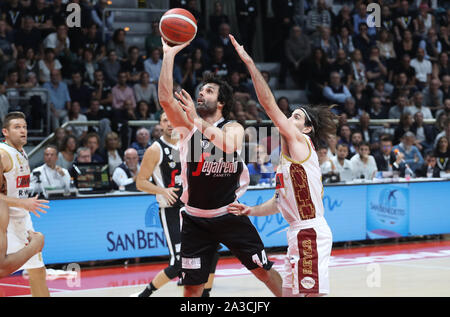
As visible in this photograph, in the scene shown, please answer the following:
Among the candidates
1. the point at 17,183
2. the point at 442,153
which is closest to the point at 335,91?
the point at 442,153

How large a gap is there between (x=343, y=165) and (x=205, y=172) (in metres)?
6.41

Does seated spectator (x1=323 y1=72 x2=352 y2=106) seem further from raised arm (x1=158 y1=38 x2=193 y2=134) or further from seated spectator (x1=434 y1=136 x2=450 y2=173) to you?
raised arm (x1=158 y1=38 x2=193 y2=134)

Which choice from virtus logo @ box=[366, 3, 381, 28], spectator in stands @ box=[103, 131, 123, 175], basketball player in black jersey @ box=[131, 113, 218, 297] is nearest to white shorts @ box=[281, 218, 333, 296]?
basketball player in black jersey @ box=[131, 113, 218, 297]

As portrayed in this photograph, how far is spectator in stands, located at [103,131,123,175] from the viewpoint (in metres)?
11.5

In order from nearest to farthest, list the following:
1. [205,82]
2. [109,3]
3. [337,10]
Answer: [205,82] → [109,3] → [337,10]

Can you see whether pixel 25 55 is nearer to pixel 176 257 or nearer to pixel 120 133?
pixel 120 133

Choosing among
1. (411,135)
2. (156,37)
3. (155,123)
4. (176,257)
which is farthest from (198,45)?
(176,257)

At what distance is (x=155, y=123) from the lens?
12.8m

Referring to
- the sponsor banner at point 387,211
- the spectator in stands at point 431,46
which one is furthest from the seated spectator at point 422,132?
the spectator in stands at point 431,46

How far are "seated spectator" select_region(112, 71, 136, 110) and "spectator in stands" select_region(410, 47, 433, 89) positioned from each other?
7162 millimetres

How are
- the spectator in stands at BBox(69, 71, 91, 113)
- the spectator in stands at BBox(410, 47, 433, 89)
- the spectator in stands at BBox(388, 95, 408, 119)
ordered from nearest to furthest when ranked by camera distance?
the spectator in stands at BBox(69, 71, 91, 113) → the spectator in stands at BBox(388, 95, 408, 119) → the spectator in stands at BBox(410, 47, 433, 89)

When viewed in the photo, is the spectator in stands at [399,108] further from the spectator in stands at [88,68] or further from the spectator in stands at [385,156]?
the spectator in stands at [88,68]
